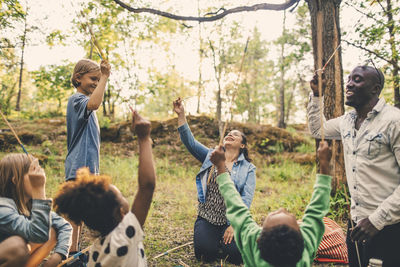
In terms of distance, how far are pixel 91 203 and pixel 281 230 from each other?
980 millimetres

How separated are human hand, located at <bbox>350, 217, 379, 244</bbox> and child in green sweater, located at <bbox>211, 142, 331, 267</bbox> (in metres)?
0.49

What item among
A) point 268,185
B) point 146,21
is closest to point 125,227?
point 268,185

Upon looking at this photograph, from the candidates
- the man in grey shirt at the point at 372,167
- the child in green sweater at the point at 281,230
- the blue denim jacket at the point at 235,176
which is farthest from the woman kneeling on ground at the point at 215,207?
the child in green sweater at the point at 281,230

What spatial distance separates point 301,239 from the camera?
4.61ft

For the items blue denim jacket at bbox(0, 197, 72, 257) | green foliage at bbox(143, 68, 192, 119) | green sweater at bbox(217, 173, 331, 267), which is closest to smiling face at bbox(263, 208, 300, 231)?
green sweater at bbox(217, 173, 331, 267)

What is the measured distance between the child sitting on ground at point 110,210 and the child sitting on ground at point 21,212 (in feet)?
1.08

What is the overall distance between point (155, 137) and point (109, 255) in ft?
29.0

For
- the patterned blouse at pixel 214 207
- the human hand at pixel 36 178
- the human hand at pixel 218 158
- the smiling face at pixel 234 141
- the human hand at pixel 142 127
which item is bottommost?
the patterned blouse at pixel 214 207

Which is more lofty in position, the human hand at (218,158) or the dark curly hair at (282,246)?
the human hand at (218,158)

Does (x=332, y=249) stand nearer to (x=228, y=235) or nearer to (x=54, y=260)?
(x=228, y=235)

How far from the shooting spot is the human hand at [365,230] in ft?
6.01

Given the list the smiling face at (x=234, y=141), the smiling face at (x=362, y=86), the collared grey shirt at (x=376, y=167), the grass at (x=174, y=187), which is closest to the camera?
the collared grey shirt at (x=376, y=167)

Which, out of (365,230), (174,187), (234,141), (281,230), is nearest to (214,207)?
(234,141)

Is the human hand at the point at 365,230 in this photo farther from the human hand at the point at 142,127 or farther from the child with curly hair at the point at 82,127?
the child with curly hair at the point at 82,127
